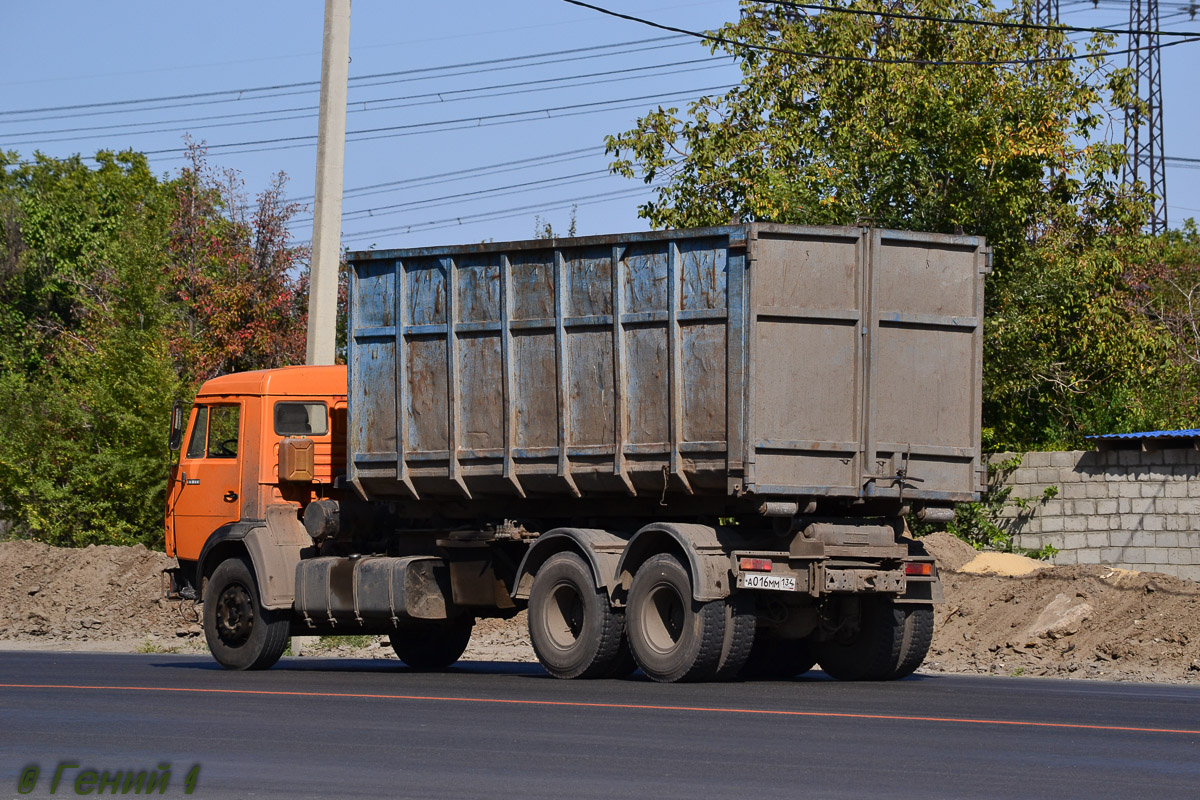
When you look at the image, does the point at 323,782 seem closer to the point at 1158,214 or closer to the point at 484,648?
the point at 484,648

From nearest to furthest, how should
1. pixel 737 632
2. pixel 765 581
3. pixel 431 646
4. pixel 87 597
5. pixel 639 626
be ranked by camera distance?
1. pixel 765 581
2. pixel 737 632
3. pixel 639 626
4. pixel 431 646
5. pixel 87 597

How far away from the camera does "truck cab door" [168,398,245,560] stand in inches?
677

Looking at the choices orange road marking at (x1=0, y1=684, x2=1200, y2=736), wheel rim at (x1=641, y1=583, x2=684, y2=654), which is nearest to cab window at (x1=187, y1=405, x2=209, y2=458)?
orange road marking at (x1=0, y1=684, x2=1200, y2=736)

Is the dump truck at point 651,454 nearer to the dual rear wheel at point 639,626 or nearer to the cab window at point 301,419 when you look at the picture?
the dual rear wheel at point 639,626

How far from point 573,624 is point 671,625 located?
109 cm

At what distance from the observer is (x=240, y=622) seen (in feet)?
54.6

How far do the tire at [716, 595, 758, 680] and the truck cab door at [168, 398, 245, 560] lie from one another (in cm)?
585

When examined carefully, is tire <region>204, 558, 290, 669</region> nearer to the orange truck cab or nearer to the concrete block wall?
the orange truck cab

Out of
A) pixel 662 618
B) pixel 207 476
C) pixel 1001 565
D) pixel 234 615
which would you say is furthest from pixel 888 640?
pixel 1001 565

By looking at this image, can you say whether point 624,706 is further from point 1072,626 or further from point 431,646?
point 1072,626

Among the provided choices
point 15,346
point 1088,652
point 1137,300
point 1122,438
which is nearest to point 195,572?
point 1088,652

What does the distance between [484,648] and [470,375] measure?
286 inches

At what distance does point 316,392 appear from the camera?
681 inches

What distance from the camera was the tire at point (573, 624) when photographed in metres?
14.2
